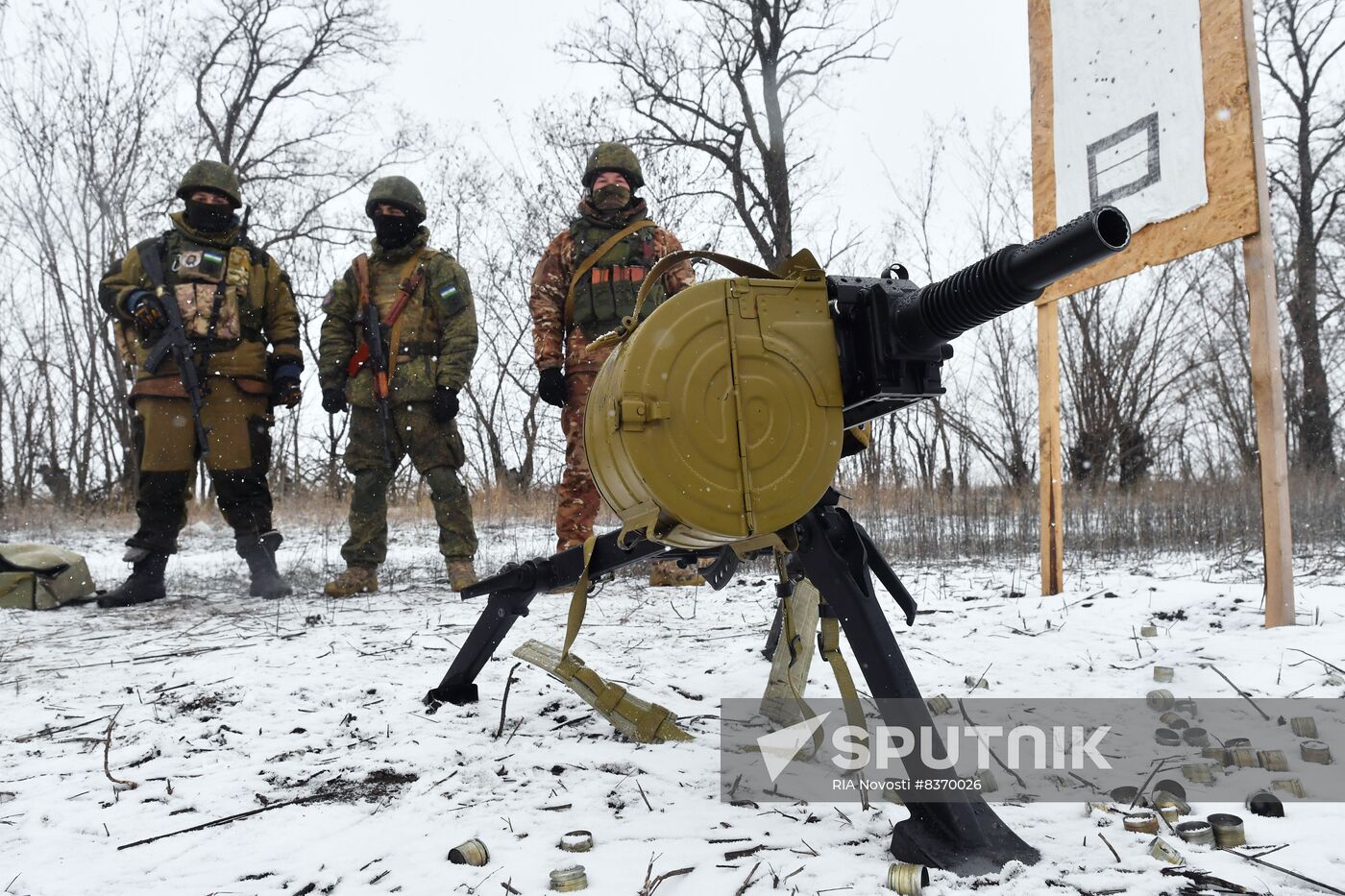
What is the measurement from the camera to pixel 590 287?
4508mm

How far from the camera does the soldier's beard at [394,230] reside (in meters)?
4.77

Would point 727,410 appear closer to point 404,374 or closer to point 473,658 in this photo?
point 473,658

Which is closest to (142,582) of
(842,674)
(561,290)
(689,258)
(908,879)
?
(561,290)

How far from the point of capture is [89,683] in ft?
8.55

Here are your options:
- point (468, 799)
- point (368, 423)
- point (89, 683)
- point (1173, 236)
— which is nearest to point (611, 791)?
point (468, 799)

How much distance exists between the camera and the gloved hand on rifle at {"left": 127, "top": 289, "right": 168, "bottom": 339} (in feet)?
14.2

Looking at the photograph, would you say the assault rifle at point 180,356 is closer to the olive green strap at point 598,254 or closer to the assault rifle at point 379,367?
the assault rifle at point 379,367

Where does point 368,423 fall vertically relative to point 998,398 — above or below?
→ below

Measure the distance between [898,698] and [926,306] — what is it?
695 millimetres

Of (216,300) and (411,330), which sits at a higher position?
(216,300)

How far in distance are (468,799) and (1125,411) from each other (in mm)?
13242

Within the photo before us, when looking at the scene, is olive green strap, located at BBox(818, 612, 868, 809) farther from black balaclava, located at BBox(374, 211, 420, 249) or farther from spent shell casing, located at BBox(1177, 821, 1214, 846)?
black balaclava, located at BBox(374, 211, 420, 249)

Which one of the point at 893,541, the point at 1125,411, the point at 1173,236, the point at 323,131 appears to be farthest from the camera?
the point at 323,131

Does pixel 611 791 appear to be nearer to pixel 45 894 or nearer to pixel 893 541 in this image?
pixel 45 894
